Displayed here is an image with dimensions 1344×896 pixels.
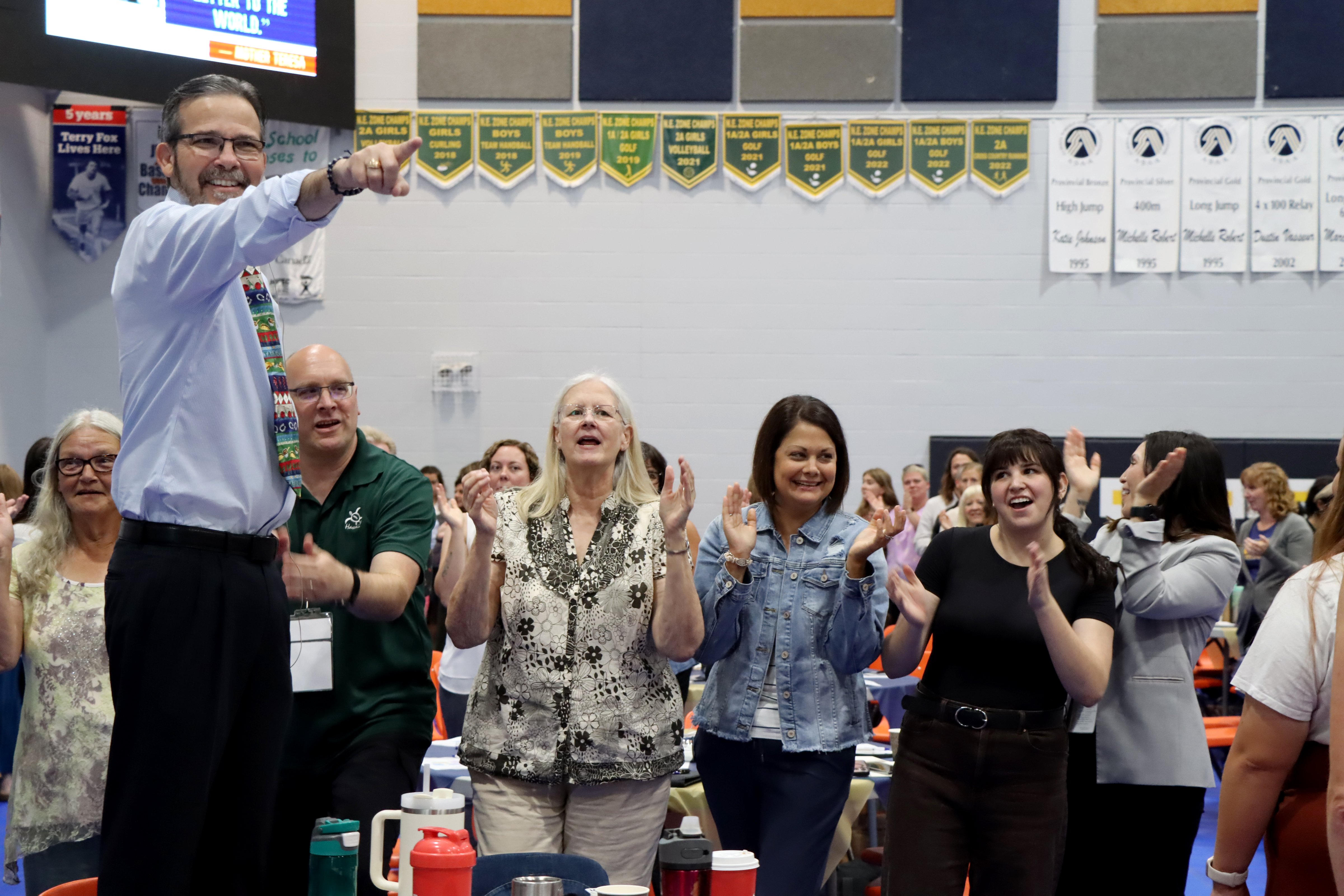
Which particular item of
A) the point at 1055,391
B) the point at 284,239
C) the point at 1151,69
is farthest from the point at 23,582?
the point at 1151,69

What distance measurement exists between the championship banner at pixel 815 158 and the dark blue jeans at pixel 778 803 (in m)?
6.00

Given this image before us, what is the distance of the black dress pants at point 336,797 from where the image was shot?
7.64 ft

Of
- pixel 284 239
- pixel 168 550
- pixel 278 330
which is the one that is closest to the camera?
pixel 284 239

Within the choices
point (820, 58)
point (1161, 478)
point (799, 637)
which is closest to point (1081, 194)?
point (820, 58)

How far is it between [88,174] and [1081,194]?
692 cm

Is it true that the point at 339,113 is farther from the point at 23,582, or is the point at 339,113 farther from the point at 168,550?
the point at 168,550

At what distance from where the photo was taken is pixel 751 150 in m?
8.25

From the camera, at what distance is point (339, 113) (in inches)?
309

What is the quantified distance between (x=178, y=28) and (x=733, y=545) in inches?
233

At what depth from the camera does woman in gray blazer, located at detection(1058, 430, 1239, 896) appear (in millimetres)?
3010

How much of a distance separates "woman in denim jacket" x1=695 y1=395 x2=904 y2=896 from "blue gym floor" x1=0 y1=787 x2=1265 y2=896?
1.64m

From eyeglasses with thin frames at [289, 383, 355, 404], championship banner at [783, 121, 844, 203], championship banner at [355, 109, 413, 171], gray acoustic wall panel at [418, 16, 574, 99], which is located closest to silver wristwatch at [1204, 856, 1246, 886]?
eyeglasses with thin frames at [289, 383, 355, 404]

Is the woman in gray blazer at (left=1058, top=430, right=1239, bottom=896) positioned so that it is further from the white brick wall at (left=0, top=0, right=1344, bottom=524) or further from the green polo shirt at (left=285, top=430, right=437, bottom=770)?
the white brick wall at (left=0, top=0, right=1344, bottom=524)

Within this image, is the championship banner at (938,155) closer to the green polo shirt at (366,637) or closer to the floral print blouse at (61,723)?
the green polo shirt at (366,637)
